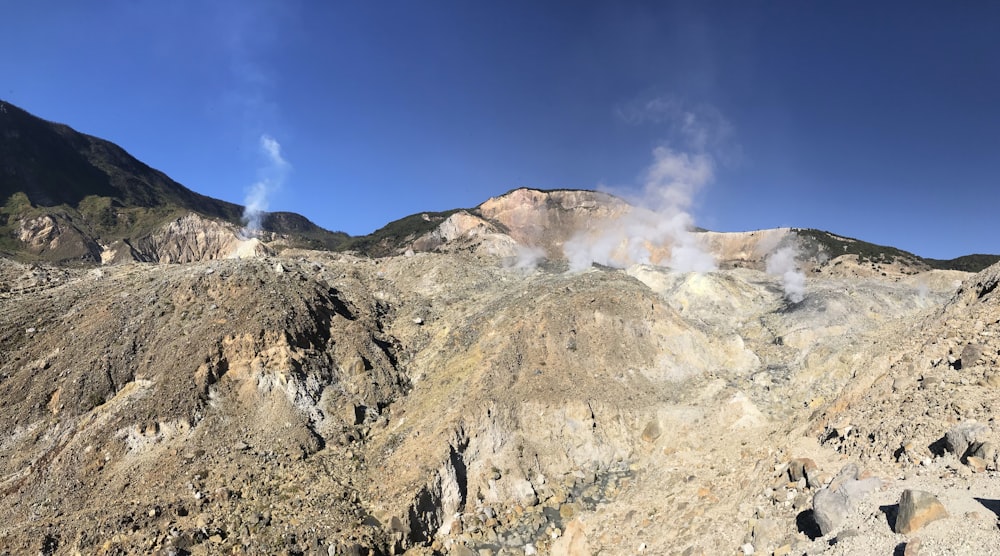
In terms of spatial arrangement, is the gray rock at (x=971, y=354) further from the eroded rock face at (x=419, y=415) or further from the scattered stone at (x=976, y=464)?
the scattered stone at (x=976, y=464)

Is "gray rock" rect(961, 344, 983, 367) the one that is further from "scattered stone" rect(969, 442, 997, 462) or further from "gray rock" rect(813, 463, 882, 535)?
"gray rock" rect(813, 463, 882, 535)

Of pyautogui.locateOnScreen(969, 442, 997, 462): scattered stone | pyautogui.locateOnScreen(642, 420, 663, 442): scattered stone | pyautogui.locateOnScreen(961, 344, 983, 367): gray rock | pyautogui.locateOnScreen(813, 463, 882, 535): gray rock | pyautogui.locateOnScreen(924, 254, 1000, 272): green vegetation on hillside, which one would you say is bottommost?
pyautogui.locateOnScreen(642, 420, 663, 442): scattered stone

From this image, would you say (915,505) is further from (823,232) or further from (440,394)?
(823,232)

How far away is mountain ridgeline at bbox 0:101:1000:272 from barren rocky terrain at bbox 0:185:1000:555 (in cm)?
6144

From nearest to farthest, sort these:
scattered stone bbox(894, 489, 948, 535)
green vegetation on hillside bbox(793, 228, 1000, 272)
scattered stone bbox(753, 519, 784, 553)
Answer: scattered stone bbox(894, 489, 948, 535)
scattered stone bbox(753, 519, 784, 553)
green vegetation on hillside bbox(793, 228, 1000, 272)

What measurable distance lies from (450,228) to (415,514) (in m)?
83.4

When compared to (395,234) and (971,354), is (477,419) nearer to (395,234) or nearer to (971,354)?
(971,354)

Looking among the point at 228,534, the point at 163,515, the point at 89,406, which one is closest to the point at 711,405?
the point at 228,534

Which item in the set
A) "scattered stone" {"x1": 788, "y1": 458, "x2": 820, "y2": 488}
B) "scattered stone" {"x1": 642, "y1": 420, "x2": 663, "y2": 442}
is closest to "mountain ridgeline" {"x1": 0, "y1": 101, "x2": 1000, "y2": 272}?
"scattered stone" {"x1": 642, "y1": 420, "x2": 663, "y2": 442}

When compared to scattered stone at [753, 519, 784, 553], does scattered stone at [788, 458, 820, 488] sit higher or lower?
higher

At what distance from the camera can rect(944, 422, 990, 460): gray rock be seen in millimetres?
8562

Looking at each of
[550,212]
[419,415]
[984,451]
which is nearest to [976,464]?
[984,451]

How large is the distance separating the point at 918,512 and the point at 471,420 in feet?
37.6

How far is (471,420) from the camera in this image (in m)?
16.1
